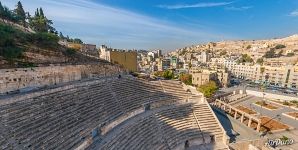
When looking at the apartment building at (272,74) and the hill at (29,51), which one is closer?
the hill at (29,51)

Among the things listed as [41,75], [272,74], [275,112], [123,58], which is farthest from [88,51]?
[272,74]

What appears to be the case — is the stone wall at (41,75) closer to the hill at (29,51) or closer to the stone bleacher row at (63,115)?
the hill at (29,51)

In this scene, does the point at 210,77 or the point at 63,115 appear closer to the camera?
the point at 63,115

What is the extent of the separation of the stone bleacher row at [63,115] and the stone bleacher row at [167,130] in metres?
1.15

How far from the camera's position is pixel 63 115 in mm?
11133

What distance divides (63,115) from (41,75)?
115 inches

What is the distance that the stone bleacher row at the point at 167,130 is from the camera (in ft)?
42.1

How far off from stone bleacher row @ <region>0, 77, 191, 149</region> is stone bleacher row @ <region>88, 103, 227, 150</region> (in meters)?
1.15

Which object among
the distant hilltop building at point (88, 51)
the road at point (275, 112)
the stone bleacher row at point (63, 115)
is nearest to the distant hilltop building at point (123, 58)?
the distant hilltop building at point (88, 51)

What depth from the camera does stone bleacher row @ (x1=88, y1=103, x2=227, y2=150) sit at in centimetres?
1283

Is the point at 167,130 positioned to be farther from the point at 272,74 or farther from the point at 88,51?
the point at 272,74

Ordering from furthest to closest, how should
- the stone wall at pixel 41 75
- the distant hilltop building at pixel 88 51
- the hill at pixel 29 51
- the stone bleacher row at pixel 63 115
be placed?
the distant hilltop building at pixel 88 51 → the hill at pixel 29 51 → the stone wall at pixel 41 75 → the stone bleacher row at pixel 63 115

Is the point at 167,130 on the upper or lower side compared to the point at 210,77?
lower

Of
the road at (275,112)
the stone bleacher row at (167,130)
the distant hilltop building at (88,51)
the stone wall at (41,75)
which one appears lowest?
the road at (275,112)
